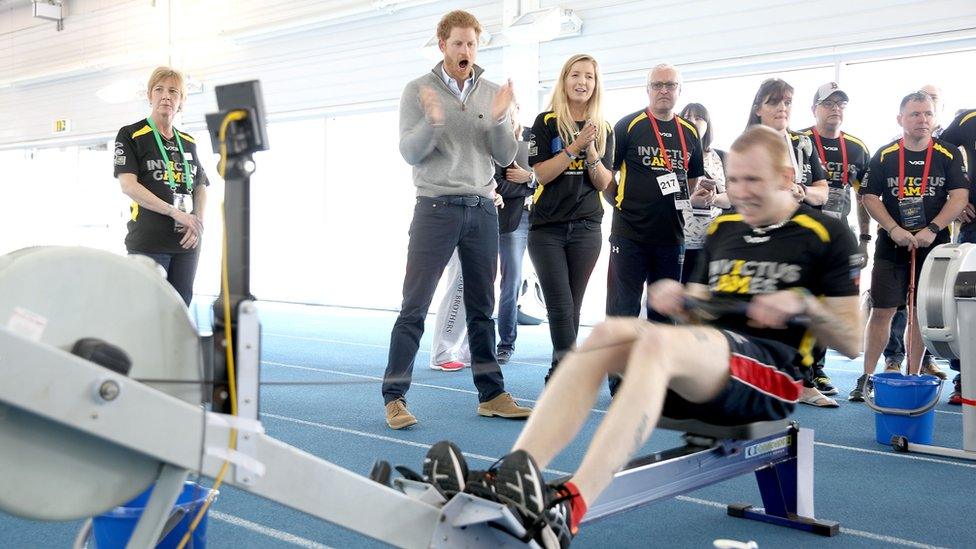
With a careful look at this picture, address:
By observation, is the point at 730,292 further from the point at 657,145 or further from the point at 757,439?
the point at 657,145

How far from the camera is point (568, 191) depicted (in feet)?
13.5

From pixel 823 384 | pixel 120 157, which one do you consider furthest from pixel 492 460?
pixel 823 384

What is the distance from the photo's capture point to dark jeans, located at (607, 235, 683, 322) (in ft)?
14.2

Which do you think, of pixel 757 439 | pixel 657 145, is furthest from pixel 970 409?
pixel 657 145

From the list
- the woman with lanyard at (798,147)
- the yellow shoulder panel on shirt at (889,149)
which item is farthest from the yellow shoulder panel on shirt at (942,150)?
the woman with lanyard at (798,147)

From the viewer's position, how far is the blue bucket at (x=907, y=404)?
11.9 feet

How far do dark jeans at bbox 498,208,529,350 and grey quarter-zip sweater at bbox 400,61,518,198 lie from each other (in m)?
2.08

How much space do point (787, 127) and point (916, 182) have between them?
0.75m

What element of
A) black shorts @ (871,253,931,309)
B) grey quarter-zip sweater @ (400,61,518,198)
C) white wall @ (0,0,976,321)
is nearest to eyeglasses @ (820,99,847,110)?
black shorts @ (871,253,931,309)

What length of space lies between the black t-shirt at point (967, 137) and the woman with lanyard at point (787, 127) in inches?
36.0

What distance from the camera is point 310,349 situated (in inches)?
267

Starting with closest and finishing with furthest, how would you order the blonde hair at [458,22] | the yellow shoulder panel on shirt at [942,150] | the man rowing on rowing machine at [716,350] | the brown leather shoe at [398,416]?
the man rowing on rowing machine at [716,350] < the blonde hair at [458,22] < the brown leather shoe at [398,416] < the yellow shoulder panel on shirt at [942,150]

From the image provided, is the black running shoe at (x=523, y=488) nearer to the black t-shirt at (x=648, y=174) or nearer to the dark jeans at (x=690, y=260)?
the black t-shirt at (x=648, y=174)

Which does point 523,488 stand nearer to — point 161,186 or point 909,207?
point 161,186
